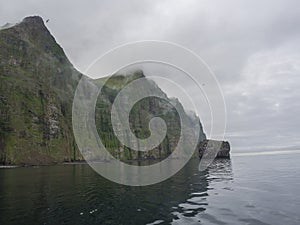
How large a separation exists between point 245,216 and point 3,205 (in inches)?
1373

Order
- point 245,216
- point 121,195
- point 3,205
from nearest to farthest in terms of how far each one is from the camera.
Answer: point 245,216
point 3,205
point 121,195

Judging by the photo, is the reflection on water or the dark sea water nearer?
the dark sea water

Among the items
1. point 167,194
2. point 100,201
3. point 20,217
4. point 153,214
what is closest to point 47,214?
point 20,217

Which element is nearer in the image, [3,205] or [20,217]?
[20,217]

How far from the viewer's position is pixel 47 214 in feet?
110

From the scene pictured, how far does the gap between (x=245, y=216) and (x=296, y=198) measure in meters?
16.0

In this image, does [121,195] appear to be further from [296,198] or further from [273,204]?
[296,198]

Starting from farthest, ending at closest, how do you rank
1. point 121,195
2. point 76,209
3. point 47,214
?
point 121,195 < point 76,209 < point 47,214

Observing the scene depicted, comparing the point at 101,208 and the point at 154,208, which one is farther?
the point at 101,208

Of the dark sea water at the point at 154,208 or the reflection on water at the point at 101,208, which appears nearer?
the dark sea water at the point at 154,208

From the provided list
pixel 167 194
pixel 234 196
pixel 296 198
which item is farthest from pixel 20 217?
pixel 296 198

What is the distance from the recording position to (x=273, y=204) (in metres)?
37.5

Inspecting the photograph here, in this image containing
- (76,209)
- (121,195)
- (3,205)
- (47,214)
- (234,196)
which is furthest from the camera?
(121,195)

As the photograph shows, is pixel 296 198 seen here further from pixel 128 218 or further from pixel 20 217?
pixel 20 217
